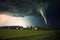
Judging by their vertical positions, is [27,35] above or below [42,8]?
below

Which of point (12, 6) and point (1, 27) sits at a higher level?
point (12, 6)

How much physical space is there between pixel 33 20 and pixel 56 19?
71 centimetres

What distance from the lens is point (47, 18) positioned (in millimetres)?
4559

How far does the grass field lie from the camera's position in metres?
4.12

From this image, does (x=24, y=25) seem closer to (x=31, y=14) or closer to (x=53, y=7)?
(x=31, y=14)

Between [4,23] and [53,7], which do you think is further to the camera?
[53,7]

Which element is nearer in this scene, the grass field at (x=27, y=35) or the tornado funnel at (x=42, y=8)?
the grass field at (x=27, y=35)

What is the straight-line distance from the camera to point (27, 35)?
436cm

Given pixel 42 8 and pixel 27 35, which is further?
pixel 42 8

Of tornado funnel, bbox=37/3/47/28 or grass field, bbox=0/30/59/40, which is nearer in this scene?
grass field, bbox=0/30/59/40

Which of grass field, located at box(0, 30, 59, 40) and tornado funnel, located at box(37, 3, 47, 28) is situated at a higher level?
tornado funnel, located at box(37, 3, 47, 28)

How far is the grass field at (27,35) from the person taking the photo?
4125 millimetres

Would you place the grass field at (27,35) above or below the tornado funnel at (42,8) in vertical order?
below

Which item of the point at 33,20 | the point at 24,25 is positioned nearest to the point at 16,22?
the point at 24,25
